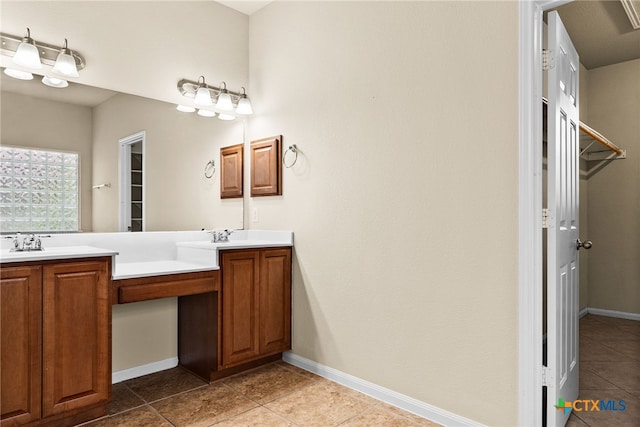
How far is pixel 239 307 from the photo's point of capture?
2.78 meters

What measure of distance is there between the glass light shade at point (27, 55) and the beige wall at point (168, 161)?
42 centimetres

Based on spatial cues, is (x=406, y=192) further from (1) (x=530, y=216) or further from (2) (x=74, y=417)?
(2) (x=74, y=417)

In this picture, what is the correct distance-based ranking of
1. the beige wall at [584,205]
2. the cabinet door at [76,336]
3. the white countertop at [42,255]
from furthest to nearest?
1. the beige wall at [584,205]
2. the cabinet door at [76,336]
3. the white countertop at [42,255]

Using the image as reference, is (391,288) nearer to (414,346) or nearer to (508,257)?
(414,346)

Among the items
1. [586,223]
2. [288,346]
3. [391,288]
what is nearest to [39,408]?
[288,346]

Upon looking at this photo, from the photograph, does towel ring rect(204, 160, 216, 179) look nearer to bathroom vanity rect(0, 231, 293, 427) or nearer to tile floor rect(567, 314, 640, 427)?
bathroom vanity rect(0, 231, 293, 427)

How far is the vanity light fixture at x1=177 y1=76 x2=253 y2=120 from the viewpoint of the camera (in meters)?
3.07

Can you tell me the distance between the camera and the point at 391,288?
8.03ft

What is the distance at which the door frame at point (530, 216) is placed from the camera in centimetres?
186

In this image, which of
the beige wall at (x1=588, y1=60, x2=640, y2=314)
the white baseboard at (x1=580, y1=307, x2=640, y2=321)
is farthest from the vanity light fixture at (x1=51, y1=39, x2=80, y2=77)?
the white baseboard at (x1=580, y1=307, x2=640, y2=321)

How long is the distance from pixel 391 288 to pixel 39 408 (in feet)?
6.24

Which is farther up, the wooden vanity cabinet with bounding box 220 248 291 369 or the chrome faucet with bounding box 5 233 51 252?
the chrome faucet with bounding box 5 233 51 252

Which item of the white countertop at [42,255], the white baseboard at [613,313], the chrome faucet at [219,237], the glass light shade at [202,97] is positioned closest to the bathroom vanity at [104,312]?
the white countertop at [42,255]

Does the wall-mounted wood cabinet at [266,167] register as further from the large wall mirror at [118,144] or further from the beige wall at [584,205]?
the beige wall at [584,205]
